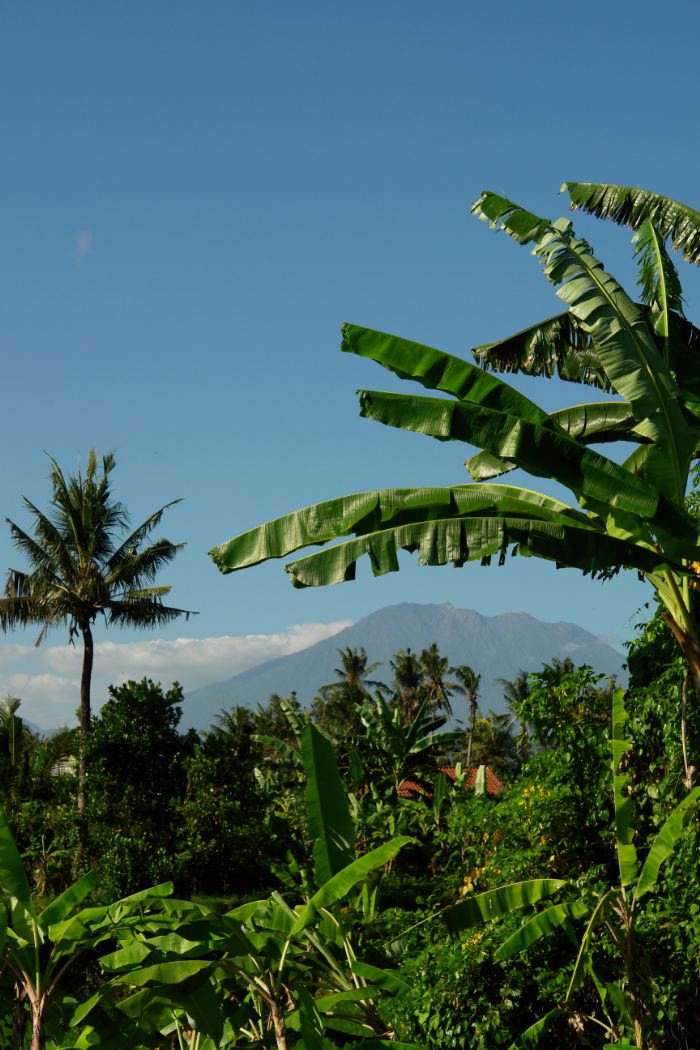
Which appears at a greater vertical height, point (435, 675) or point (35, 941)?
point (35, 941)

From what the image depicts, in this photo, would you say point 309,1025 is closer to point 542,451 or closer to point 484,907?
point 484,907

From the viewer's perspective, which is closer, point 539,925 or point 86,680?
point 539,925

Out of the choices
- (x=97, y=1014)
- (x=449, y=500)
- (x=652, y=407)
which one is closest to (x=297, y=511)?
(x=449, y=500)

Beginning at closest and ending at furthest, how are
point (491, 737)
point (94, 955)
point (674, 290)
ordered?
point (674, 290) < point (94, 955) < point (491, 737)

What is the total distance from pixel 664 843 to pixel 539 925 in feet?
3.69

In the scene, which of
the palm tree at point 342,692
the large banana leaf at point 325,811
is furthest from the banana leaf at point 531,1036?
the palm tree at point 342,692

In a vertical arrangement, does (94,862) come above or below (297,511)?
below

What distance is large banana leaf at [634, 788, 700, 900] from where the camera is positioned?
6.41 metres

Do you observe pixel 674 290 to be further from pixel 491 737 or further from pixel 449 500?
pixel 491 737

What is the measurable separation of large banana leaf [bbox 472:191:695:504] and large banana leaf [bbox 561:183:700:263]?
87.0 inches

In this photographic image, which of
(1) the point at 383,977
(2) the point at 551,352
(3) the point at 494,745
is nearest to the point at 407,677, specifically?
(3) the point at 494,745

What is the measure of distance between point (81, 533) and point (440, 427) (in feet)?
63.8

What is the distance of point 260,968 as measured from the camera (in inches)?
240

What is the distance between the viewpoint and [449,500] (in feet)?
24.1
